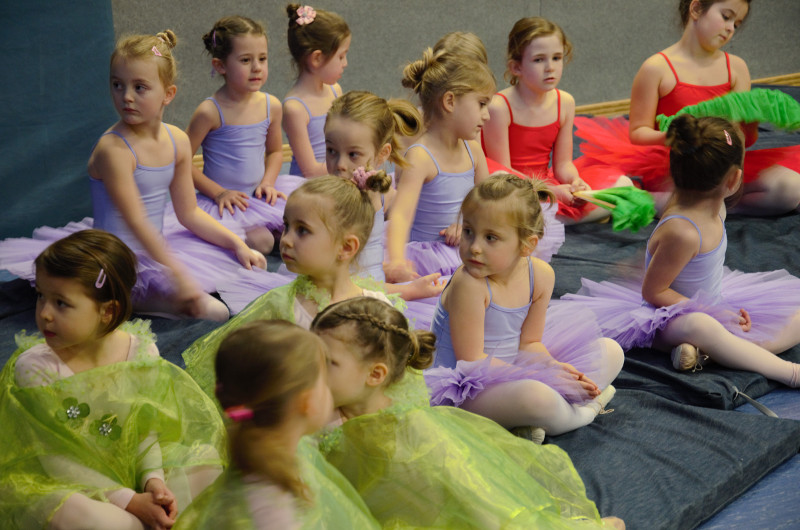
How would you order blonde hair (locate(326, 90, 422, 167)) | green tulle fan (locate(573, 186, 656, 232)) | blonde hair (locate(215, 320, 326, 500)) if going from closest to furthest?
blonde hair (locate(215, 320, 326, 500))
blonde hair (locate(326, 90, 422, 167))
green tulle fan (locate(573, 186, 656, 232))

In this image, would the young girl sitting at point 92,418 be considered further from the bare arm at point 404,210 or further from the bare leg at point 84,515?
the bare arm at point 404,210

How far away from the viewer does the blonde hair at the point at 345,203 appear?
168 centimetres

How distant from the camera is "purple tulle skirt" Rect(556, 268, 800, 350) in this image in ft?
6.86

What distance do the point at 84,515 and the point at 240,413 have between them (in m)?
0.43

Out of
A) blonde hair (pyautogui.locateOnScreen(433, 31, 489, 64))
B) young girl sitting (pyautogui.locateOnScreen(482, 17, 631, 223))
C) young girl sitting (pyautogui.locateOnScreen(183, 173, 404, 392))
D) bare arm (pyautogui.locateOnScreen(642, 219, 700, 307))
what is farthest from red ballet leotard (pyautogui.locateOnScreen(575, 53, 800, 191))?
young girl sitting (pyautogui.locateOnScreen(183, 173, 404, 392))

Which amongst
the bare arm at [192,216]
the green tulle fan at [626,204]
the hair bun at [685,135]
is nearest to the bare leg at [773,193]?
the green tulle fan at [626,204]

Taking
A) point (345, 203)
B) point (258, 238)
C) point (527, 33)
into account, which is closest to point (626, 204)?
point (527, 33)

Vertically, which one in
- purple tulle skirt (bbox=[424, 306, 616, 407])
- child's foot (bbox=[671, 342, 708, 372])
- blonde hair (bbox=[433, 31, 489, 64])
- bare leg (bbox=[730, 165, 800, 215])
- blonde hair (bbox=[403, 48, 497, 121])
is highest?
blonde hair (bbox=[433, 31, 489, 64])

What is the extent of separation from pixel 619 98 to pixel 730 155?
11.0 feet

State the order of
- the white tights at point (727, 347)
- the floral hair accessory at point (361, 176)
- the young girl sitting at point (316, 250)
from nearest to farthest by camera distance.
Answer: the young girl sitting at point (316, 250) → the floral hair accessory at point (361, 176) → the white tights at point (727, 347)

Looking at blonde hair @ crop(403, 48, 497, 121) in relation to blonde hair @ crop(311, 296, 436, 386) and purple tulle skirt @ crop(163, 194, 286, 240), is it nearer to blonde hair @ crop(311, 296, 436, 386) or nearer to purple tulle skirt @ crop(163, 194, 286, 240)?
purple tulle skirt @ crop(163, 194, 286, 240)

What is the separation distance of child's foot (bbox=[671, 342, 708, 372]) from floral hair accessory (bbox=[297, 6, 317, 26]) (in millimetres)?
1631

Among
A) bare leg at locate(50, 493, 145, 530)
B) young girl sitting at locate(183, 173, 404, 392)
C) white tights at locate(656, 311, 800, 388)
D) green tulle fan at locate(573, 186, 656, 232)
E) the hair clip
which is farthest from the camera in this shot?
green tulle fan at locate(573, 186, 656, 232)

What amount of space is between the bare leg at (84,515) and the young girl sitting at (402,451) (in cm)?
33
